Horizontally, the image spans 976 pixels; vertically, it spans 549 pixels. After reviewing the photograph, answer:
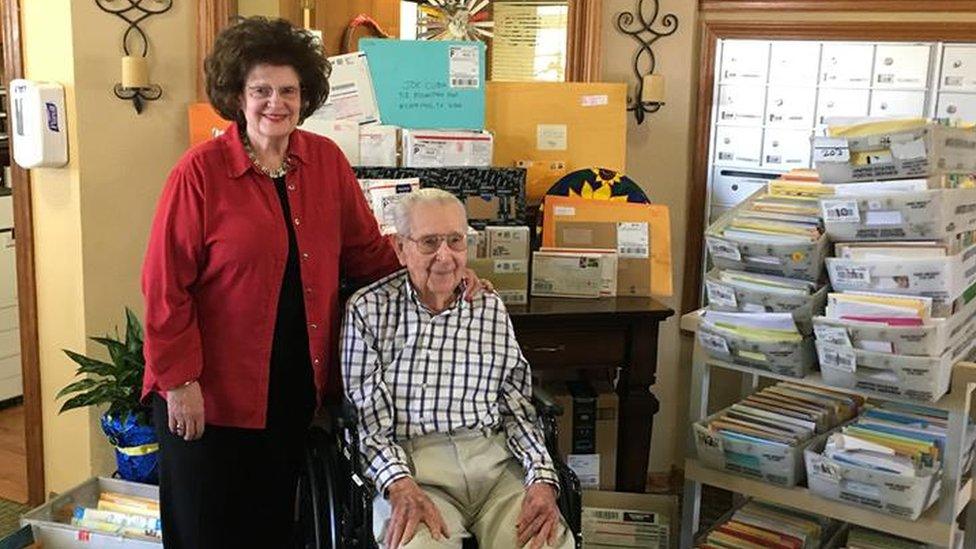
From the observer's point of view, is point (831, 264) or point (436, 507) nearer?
point (436, 507)

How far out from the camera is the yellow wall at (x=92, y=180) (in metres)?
2.70

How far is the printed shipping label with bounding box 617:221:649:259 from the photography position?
264 cm

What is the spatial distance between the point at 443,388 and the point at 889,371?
0.98 meters

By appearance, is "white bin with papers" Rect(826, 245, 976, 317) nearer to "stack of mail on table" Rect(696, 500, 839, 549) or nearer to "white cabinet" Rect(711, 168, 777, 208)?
"stack of mail on table" Rect(696, 500, 839, 549)

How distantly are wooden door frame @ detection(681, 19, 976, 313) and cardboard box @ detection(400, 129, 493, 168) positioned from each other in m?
0.98

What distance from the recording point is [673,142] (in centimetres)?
326

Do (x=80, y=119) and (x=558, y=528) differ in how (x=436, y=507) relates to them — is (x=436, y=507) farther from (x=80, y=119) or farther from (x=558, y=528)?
(x=80, y=119)

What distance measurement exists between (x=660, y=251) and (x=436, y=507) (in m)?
1.08

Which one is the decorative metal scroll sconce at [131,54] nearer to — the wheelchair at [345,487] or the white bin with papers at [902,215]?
the wheelchair at [345,487]

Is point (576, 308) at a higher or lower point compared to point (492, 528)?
higher

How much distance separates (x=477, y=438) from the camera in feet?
6.82

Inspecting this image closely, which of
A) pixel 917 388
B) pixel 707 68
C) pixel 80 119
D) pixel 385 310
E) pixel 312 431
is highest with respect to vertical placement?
pixel 707 68

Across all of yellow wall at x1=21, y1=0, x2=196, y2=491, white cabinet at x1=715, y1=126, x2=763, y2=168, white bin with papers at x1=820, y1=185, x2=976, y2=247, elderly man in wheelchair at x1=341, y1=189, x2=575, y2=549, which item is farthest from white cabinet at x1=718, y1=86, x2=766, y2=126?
yellow wall at x1=21, y1=0, x2=196, y2=491

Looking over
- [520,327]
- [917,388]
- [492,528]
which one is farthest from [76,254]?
[917,388]
